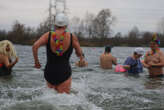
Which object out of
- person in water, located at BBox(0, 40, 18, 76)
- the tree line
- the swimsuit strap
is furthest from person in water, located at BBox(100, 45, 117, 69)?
the tree line

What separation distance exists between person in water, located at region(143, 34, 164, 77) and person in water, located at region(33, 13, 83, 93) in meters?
3.98

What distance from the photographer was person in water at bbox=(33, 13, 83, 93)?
3941 mm

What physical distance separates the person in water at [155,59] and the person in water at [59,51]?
3982 millimetres

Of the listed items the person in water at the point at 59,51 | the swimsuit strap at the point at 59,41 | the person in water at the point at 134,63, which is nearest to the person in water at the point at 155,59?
the person in water at the point at 134,63

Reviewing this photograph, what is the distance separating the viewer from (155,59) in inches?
292

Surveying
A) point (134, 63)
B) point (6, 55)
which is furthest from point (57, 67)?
point (134, 63)

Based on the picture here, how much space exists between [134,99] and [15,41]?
56.7 metres

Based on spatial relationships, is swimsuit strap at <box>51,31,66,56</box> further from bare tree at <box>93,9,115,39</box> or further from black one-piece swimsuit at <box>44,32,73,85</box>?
bare tree at <box>93,9,115,39</box>

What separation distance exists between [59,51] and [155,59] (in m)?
4.58

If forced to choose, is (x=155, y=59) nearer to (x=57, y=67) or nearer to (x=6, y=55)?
(x=57, y=67)

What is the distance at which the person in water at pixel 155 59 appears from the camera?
728 cm

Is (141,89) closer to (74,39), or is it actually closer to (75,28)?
(74,39)

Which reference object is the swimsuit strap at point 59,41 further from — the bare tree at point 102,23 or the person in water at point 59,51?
the bare tree at point 102,23

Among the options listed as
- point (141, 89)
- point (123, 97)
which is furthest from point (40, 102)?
point (141, 89)
